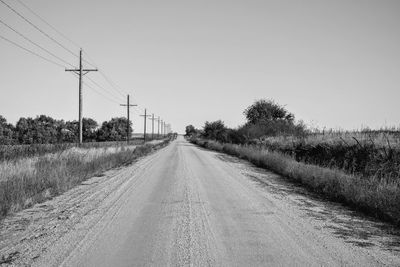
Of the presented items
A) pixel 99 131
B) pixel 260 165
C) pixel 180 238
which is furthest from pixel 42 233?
pixel 99 131

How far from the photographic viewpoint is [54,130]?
312ft

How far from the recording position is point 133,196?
8.72 meters

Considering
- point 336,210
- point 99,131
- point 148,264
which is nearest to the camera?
point 148,264

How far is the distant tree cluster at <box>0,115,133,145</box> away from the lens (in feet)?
254

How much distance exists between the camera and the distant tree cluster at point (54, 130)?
254ft

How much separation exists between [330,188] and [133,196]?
20.5 ft

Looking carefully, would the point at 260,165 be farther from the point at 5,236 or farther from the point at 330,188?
the point at 5,236

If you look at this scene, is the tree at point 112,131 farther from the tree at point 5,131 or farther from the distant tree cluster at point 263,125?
the distant tree cluster at point 263,125

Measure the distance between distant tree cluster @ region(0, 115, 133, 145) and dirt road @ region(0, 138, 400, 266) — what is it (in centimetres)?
Answer: 6149

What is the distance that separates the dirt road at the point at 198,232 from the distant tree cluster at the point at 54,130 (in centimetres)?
6149

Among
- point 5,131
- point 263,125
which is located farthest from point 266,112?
point 5,131

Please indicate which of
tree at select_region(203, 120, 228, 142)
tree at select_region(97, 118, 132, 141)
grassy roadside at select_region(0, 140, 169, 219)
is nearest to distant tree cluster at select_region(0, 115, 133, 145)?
tree at select_region(97, 118, 132, 141)

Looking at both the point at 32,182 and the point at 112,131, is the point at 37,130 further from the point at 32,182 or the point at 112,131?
the point at 32,182

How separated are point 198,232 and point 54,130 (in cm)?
10015
